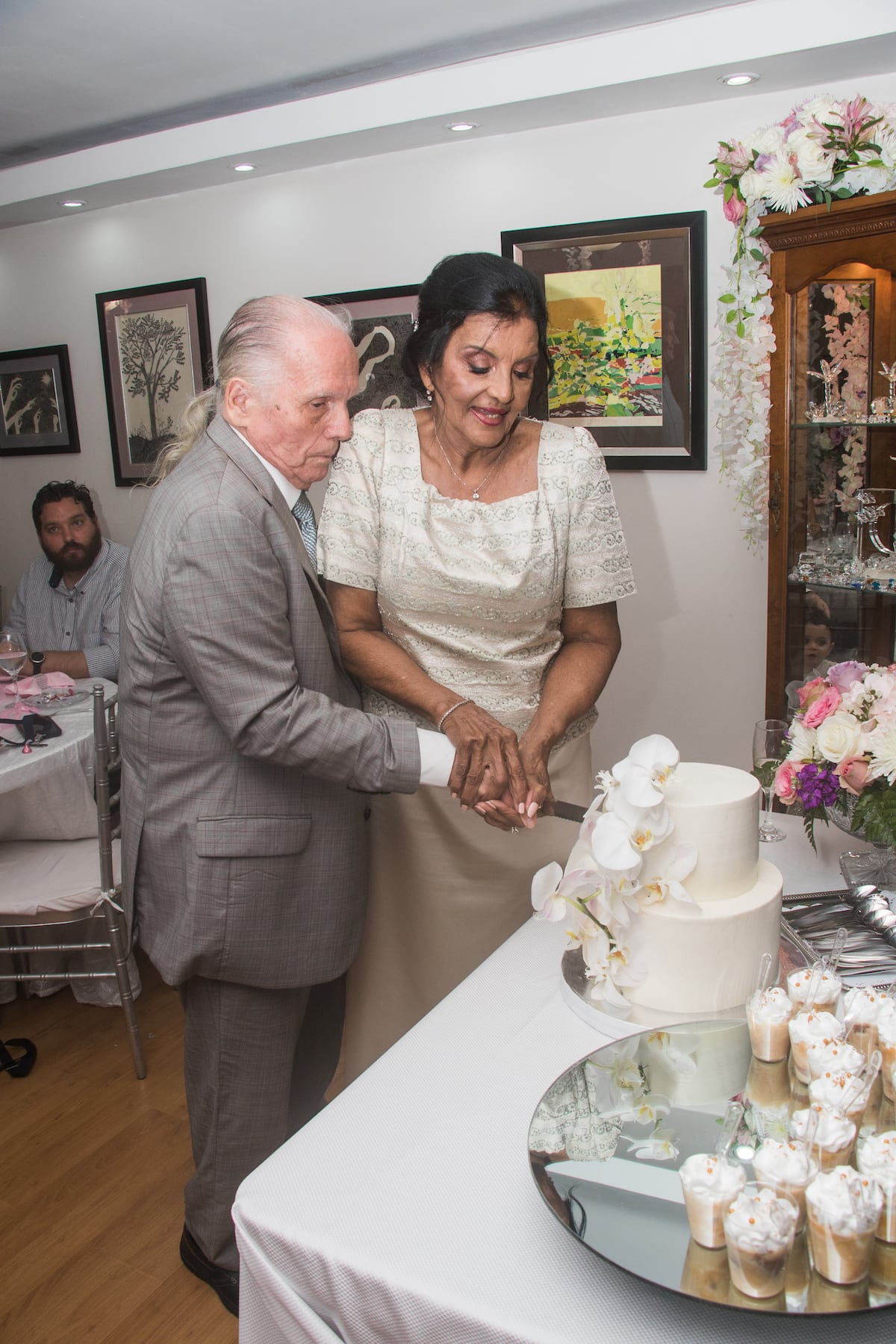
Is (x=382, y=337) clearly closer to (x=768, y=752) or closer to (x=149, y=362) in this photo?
(x=149, y=362)

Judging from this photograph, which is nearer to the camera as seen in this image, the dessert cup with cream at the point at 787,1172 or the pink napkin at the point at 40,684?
the dessert cup with cream at the point at 787,1172

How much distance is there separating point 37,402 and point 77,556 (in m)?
1.44

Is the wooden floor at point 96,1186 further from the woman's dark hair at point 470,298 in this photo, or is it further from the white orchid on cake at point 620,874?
the woman's dark hair at point 470,298

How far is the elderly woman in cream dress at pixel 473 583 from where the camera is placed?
5.93 ft

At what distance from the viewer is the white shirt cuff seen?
5.49 feet

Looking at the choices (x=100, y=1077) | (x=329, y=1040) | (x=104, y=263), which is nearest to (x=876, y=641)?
(x=329, y=1040)

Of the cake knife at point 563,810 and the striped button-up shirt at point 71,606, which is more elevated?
the striped button-up shirt at point 71,606

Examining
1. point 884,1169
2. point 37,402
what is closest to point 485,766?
point 884,1169

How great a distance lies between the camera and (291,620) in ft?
5.34

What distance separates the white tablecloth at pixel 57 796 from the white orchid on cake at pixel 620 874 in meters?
1.89

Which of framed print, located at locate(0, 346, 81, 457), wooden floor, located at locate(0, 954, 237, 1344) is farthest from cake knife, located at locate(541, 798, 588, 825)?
framed print, located at locate(0, 346, 81, 457)

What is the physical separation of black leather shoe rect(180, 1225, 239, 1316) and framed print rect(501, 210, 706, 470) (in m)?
2.56

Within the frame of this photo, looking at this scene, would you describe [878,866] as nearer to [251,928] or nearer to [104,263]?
[251,928]

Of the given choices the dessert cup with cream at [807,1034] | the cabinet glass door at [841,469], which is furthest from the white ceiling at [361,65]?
the dessert cup with cream at [807,1034]
